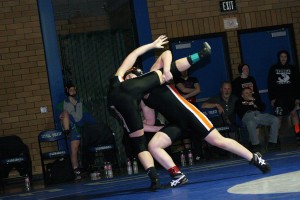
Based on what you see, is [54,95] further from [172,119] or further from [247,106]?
[172,119]

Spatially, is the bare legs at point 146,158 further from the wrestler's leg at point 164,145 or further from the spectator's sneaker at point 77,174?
the spectator's sneaker at point 77,174

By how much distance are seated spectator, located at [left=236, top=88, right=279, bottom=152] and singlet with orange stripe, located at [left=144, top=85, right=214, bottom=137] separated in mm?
5837

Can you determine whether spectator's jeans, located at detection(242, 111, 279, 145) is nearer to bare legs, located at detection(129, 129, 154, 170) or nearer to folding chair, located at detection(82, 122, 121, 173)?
folding chair, located at detection(82, 122, 121, 173)

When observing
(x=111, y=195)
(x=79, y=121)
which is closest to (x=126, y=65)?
(x=111, y=195)

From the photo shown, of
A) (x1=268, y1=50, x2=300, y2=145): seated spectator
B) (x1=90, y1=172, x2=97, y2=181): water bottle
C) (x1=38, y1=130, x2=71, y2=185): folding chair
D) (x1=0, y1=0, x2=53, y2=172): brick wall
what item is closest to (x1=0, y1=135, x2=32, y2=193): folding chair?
(x1=38, y1=130, x2=71, y2=185): folding chair

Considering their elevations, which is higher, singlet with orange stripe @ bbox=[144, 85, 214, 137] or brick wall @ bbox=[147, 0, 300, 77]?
brick wall @ bbox=[147, 0, 300, 77]

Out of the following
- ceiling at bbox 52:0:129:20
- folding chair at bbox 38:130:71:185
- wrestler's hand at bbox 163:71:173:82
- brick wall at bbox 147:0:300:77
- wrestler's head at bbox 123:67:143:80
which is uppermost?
ceiling at bbox 52:0:129:20

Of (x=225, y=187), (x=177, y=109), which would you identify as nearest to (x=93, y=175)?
(x=177, y=109)

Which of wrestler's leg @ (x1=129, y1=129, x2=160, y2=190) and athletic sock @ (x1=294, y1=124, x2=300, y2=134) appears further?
athletic sock @ (x1=294, y1=124, x2=300, y2=134)

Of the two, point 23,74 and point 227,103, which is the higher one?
point 23,74

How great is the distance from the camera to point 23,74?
15250mm

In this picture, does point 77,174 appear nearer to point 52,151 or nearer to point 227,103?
point 52,151

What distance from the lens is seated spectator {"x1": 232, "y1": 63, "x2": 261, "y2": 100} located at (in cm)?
1475

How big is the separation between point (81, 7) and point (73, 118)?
9.82 ft
